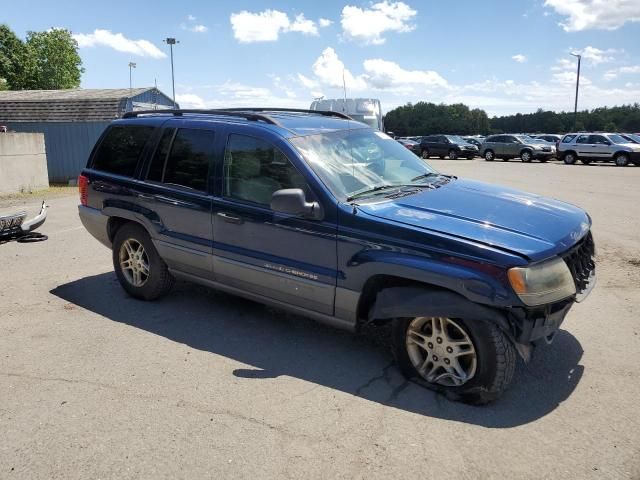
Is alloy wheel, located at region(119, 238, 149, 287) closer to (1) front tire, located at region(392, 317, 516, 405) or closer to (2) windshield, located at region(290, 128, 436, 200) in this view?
(2) windshield, located at region(290, 128, 436, 200)

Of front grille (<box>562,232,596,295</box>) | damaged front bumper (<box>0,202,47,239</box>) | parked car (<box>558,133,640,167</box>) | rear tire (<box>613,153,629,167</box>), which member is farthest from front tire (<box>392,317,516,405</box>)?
rear tire (<box>613,153,629,167</box>)

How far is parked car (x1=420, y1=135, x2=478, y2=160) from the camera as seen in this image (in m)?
33.5

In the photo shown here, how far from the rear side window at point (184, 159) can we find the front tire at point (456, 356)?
7.22 feet

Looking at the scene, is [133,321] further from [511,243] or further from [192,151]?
[511,243]

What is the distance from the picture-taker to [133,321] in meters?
4.88

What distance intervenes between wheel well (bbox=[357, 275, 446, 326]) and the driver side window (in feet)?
2.72

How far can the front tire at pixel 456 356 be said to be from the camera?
3.28 metres

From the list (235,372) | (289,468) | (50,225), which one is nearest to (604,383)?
(289,468)

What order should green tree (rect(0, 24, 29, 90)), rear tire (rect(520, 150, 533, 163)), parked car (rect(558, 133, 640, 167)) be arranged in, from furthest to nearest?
green tree (rect(0, 24, 29, 90)) < rear tire (rect(520, 150, 533, 163)) < parked car (rect(558, 133, 640, 167))

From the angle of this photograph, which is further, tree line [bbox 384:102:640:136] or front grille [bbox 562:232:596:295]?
tree line [bbox 384:102:640:136]

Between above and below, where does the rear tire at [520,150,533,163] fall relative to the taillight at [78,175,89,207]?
below

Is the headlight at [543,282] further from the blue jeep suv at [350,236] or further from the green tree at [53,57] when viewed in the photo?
the green tree at [53,57]

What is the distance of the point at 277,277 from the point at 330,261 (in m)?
0.54

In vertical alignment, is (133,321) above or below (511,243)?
below
